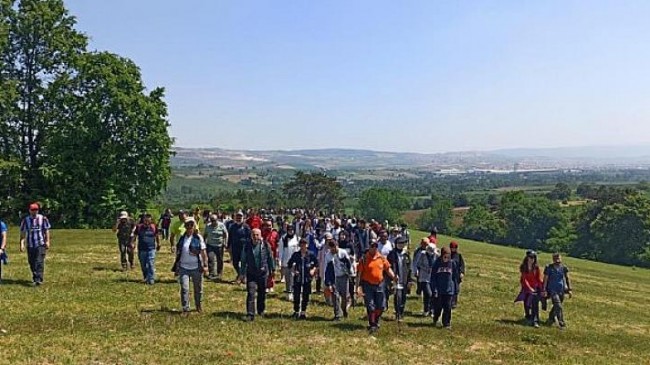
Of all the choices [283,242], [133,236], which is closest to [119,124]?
[133,236]

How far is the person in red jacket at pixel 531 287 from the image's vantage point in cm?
1973

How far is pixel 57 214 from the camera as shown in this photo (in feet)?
155

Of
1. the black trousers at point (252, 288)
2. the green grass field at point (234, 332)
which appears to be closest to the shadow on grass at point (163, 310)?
the green grass field at point (234, 332)

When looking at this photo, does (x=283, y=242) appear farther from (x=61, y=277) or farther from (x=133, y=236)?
(x=61, y=277)

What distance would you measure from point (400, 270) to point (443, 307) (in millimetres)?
1647

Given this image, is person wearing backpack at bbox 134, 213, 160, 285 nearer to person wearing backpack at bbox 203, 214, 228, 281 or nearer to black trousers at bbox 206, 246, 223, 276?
person wearing backpack at bbox 203, 214, 228, 281

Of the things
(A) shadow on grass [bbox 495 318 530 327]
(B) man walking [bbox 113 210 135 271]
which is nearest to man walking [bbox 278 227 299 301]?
(B) man walking [bbox 113 210 135 271]

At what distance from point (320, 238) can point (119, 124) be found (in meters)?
32.5

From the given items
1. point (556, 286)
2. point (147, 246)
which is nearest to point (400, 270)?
point (556, 286)

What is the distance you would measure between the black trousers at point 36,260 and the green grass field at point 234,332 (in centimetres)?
40

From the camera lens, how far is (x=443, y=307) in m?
17.4

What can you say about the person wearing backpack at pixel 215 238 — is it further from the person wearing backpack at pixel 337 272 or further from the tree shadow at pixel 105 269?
the person wearing backpack at pixel 337 272

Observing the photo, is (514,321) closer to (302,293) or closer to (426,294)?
(426,294)

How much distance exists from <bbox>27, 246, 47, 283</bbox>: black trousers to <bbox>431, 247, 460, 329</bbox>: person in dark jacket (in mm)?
11663
